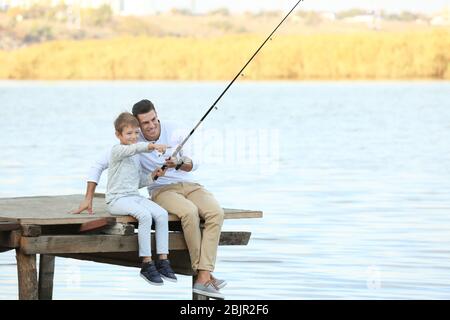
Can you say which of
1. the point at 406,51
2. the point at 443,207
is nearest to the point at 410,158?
the point at 443,207

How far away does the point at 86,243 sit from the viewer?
8180mm

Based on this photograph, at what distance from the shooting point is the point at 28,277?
8211 millimetres

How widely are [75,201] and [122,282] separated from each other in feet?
4.61

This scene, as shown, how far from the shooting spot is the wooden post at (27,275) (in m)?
8.13

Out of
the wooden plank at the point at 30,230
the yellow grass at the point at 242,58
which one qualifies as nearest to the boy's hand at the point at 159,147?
the wooden plank at the point at 30,230

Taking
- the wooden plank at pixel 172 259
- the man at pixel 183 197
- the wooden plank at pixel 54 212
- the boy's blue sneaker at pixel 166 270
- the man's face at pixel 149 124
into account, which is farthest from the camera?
the wooden plank at pixel 172 259

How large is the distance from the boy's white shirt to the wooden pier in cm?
24

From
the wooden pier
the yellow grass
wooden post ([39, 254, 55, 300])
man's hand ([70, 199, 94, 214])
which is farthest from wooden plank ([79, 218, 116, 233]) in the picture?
the yellow grass

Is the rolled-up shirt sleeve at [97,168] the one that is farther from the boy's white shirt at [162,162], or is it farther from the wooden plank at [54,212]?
the wooden plank at [54,212]

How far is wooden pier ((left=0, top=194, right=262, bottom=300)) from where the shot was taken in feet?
26.3

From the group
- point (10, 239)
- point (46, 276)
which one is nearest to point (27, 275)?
point (10, 239)

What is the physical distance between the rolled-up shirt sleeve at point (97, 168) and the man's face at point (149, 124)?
0.23 meters

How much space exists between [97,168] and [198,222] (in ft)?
2.15
